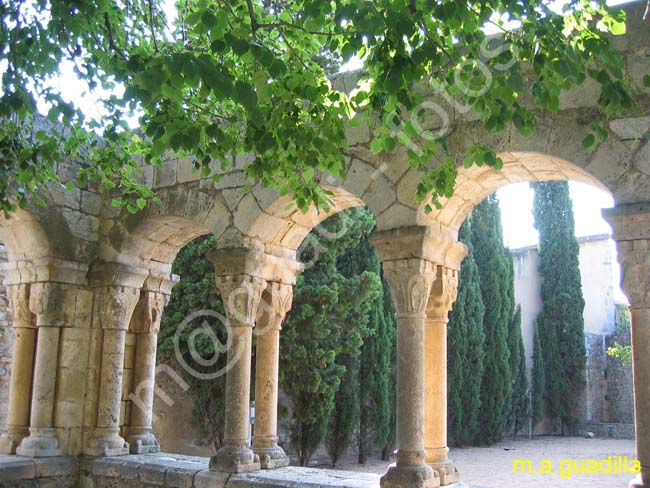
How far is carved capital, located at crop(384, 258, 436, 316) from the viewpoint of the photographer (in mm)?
4273

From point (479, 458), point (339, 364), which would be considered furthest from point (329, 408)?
point (479, 458)

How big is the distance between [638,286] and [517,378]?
1180 centimetres

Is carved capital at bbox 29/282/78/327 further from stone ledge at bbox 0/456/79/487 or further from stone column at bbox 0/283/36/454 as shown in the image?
stone ledge at bbox 0/456/79/487

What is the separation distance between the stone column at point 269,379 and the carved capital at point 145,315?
126cm

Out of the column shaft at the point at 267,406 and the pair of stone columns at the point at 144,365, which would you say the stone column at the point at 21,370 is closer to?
the pair of stone columns at the point at 144,365

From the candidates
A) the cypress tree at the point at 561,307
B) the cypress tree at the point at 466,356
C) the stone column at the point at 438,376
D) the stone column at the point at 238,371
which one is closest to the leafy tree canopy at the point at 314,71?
the stone column at the point at 438,376

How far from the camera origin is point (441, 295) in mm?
4512

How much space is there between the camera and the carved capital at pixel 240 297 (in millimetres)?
5035

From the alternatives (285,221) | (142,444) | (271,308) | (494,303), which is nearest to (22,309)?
(142,444)

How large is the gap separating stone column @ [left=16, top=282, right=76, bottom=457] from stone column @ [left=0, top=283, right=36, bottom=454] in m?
0.09

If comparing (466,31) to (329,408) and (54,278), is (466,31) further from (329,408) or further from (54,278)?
(329,408)

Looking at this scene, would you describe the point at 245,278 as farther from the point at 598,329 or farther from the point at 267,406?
the point at 598,329

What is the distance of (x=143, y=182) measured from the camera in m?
5.79

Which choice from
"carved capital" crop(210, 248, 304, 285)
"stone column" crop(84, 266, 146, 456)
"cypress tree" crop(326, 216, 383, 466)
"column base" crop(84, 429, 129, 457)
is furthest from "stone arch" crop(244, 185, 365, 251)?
"cypress tree" crop(326, 216, 383, 466)
